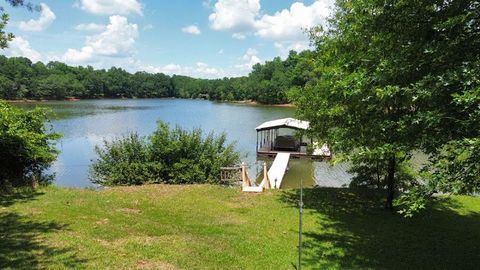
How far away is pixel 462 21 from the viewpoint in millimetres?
6512

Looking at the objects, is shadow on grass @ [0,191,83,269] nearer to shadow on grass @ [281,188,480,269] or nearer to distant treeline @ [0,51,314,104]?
shadow on grass @ [281,188,480,269]

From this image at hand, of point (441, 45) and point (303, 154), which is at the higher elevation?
point (441, 45)

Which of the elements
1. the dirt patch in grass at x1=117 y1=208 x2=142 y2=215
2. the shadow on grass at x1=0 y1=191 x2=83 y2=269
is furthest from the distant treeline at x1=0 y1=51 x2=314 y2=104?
the shadow on grass at x1=0 y1=191 x2=83 y2=269

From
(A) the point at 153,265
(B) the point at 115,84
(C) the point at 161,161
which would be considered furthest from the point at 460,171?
(B) the point at 115,84

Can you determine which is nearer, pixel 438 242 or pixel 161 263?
pixel 161 263

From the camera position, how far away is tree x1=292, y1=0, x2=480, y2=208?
250 inches

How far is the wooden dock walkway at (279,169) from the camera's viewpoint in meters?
24.4

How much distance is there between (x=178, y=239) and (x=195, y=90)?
18663cm

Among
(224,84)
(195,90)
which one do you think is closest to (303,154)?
(224,84)

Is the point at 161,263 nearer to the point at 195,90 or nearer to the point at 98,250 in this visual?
the point at 98,250

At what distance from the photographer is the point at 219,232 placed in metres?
10.2

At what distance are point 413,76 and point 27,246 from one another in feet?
25.9

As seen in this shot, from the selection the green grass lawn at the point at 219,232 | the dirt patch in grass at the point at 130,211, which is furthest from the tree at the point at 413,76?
the dirt patch in grass at the point at 130,211

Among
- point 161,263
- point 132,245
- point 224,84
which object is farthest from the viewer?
point 224,84
